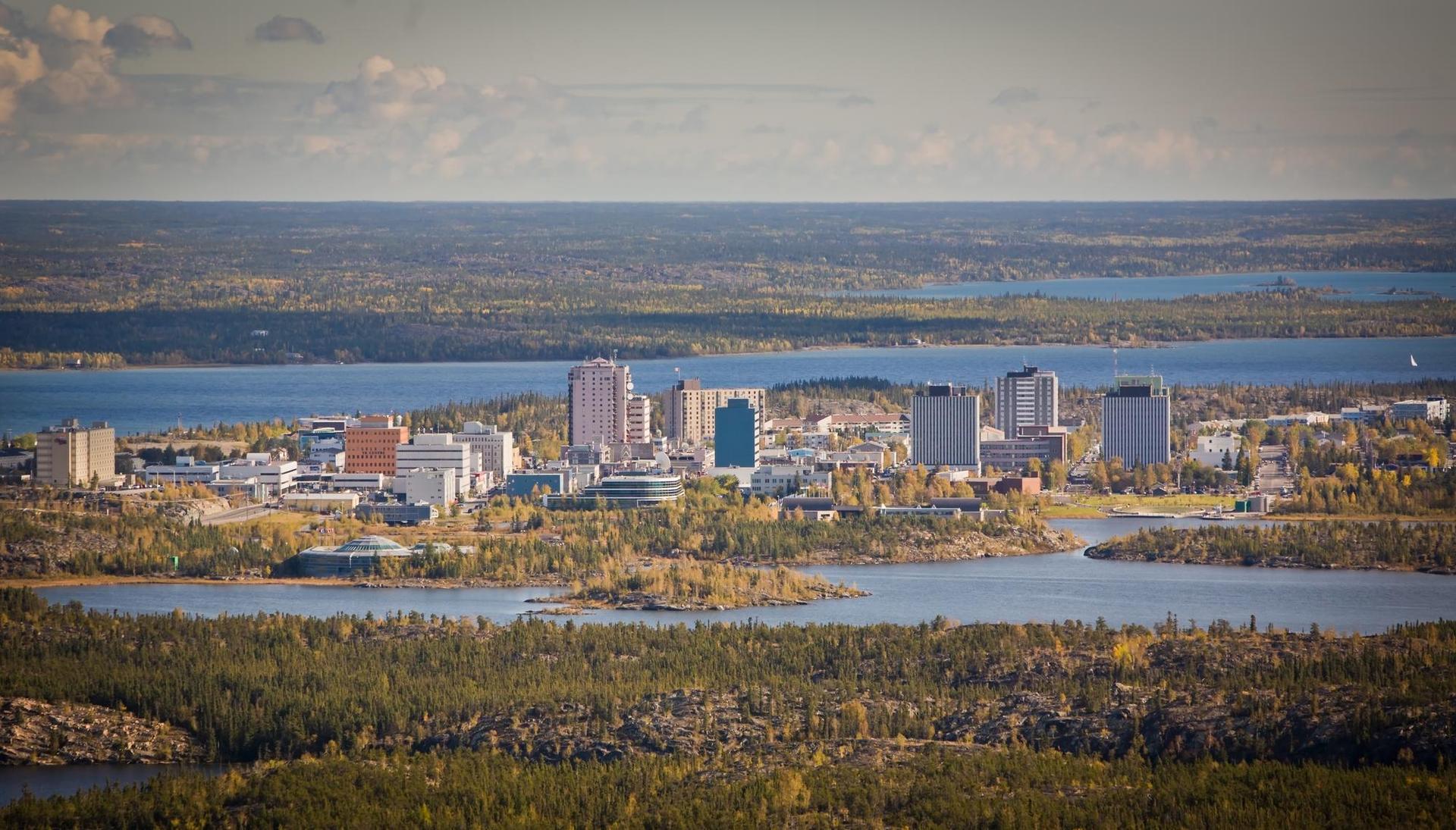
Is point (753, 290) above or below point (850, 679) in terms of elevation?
above

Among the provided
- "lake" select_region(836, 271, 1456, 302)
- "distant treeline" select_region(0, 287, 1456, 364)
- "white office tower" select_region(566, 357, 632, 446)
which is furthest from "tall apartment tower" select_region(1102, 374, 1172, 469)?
"lake" select_region(836, 271, 1456, 302)

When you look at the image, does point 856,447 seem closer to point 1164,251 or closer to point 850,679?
point 850,679

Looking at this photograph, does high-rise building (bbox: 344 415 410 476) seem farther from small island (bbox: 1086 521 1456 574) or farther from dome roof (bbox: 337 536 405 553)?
small island (bbox: 1086 521 1456 574)

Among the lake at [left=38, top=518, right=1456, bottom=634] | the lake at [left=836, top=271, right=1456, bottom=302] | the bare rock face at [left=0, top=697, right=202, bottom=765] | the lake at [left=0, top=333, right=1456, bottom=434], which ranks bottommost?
the bare rock face at [left=0, top=697, right=202, bottom=765]

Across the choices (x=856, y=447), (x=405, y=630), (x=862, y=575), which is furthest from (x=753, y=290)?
(x=405, y=630)

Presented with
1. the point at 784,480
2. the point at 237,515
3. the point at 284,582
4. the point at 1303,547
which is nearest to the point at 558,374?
the point at 784,480

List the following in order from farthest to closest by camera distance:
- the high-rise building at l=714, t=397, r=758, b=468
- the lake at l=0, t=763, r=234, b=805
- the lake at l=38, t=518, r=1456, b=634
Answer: the high-rise building at l=714, t=397, r=758, b=468
the lake at l=38, t=518, r=1456, b=634
the lake at l=0, t=763, r=234, b=805
